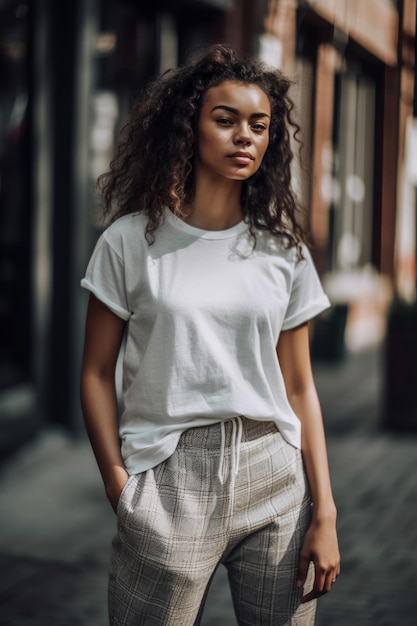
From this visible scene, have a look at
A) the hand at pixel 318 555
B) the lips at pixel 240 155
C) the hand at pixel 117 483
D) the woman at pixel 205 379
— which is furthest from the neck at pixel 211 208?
the hand at pixel 318 555

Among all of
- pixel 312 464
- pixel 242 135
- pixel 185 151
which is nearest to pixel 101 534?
pixel 312 464

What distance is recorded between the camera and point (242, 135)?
2215 millimetres

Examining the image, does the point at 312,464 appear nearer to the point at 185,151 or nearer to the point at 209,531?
the point at 209,531

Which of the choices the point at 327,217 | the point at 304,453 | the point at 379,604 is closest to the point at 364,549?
the point at 379,604

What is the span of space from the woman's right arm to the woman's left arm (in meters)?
0.42

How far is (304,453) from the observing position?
7.78 feet

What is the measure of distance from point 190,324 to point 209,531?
48 centimetres

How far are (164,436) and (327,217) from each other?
1030cm

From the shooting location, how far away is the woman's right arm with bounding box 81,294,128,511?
2.27 metres

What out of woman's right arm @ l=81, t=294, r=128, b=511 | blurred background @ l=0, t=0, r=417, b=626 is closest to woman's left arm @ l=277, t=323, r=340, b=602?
woman's right arm @ l=81, t=294, r=128, b=511

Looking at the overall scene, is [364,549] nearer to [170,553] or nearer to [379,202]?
[379,202]

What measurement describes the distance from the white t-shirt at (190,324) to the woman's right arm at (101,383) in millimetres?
31

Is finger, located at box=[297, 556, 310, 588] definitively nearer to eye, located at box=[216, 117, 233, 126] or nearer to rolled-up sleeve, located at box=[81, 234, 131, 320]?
rolled-up sleeve, located at box=[81, 234, 131, 320]

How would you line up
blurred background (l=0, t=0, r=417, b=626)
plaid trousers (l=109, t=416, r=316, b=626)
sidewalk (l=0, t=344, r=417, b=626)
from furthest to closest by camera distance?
blurred background (l=0, t=0, r=417, b=626) < sidewalk (l=0, t=344, r=417, b=626) < plaid trousers (l=109, t=416, r=316, b=626)
